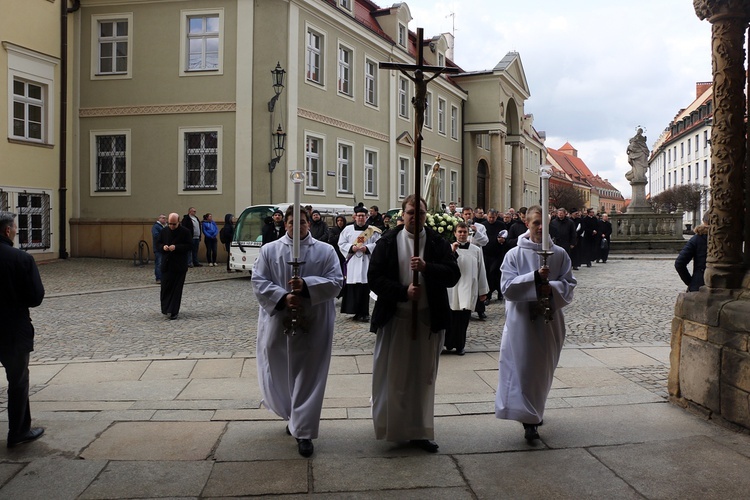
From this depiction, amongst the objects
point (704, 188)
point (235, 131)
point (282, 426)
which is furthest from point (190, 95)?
point (704, 188)

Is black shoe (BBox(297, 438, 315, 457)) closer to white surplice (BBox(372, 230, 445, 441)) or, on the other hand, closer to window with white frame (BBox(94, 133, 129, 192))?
white surplice (BBox(372, 230, 445, 441))

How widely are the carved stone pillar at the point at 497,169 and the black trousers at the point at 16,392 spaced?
3907 centimetres

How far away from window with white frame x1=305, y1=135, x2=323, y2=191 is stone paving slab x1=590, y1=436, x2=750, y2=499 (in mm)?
21370

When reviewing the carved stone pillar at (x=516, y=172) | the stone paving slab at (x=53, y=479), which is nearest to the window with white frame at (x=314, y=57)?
the stone paving slab at (x=53, y=479)

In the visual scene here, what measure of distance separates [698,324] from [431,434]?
8.54 feet

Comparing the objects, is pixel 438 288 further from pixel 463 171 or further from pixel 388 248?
pixel 463 171

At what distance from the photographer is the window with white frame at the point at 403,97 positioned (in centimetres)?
3281

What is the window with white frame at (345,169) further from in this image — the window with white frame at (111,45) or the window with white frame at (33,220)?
the window with white frame at (33,220)

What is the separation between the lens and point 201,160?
2425cm

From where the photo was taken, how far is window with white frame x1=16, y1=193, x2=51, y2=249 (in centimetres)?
2239

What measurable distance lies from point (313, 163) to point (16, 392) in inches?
845

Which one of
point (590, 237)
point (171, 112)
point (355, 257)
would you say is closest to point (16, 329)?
point (355, 257)

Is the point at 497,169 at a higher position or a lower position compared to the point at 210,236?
higher

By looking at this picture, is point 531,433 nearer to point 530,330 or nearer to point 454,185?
point 530,330
